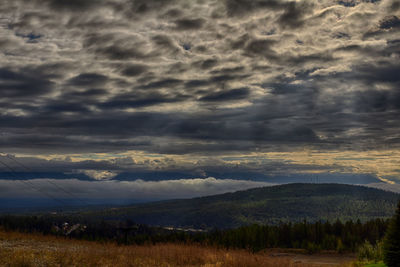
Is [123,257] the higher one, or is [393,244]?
[393,244]

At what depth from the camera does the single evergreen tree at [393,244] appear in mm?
20891

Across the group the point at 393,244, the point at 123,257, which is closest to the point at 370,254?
the point at 393,244

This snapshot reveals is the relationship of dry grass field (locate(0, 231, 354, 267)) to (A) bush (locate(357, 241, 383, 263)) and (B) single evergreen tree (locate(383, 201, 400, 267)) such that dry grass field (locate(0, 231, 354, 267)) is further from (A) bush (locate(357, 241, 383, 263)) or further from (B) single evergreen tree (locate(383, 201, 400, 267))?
(A) bush (locate(357, 241, 383, 263))

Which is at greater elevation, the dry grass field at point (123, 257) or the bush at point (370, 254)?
the dry grass field at point (123, 257)

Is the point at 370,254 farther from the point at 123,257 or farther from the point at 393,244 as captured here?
the point at 123,257

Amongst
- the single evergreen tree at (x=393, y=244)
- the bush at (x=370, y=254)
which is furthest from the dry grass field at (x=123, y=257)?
the bush at (x=370, y=254)

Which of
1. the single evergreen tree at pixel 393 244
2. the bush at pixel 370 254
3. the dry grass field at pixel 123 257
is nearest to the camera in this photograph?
the dry grass field at pixel 123 257

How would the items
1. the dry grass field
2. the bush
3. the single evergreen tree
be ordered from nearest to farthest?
the dry grass field, the single evergreen tree, the bush

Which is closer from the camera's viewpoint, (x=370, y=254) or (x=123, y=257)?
(x=123, y=257)

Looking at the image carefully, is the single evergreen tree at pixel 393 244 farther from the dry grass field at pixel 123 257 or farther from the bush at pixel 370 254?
the bush at pixel 370 254

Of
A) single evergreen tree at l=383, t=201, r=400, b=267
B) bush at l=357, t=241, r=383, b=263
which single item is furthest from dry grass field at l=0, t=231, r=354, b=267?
bush at l=357, t=241, r=383, b=263

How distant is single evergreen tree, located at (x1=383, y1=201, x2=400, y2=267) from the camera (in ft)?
68.5

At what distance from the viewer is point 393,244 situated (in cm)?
2109

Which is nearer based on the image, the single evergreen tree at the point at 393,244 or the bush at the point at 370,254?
the single evergreen tree at the point at 393,244
